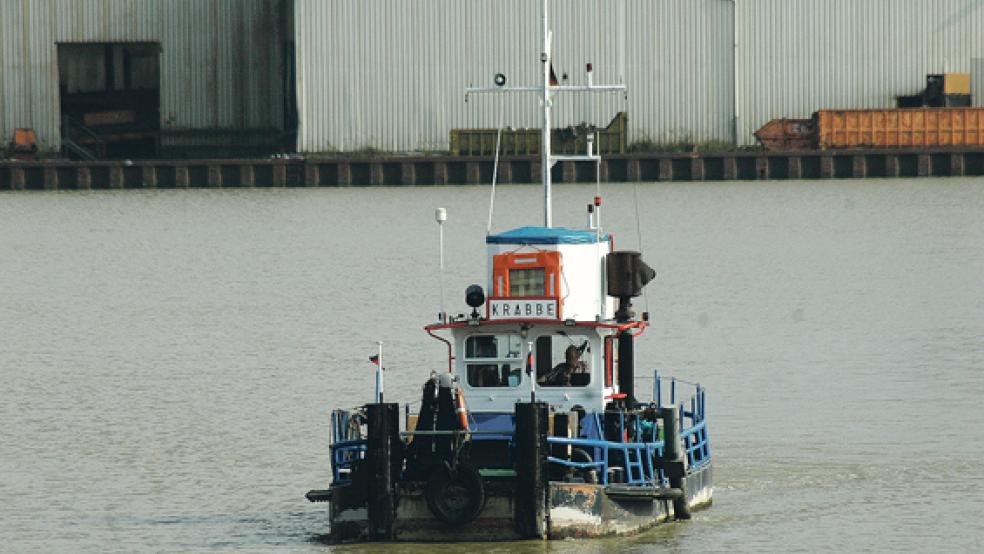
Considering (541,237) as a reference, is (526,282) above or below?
below

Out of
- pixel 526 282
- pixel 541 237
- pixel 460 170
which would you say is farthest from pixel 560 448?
pixel 460 170

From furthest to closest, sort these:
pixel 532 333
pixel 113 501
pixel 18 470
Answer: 1. pixel 18 470
2. pixel 113 501
3. pixel 532 333

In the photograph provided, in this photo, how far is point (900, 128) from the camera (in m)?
75.3

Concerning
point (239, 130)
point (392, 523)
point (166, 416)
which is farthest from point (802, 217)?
point (392, 523)

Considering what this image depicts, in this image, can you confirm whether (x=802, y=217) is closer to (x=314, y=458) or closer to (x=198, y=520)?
(x=314, y=458)

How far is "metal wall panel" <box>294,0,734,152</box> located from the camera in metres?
73.8

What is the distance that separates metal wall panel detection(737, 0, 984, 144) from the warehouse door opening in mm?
22912

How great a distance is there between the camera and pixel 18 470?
29406 mm

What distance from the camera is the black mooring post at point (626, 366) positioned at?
2348 centimetres

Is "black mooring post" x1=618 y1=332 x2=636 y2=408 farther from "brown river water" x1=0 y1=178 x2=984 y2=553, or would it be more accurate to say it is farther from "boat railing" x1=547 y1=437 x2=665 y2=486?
"brown river water" x1=0 y1=178 x2=984 y2=553

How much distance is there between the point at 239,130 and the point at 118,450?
4841 cm

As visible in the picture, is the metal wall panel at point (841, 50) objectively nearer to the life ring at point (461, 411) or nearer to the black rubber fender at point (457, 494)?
the life ring at point (461, 411)

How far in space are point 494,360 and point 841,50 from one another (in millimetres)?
54167

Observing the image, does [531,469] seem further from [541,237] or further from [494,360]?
[541,237]
